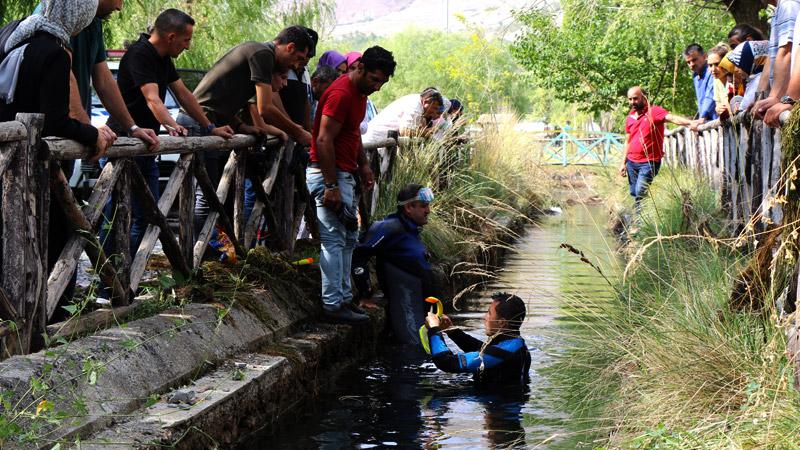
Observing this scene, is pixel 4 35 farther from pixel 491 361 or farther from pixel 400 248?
pixel 400 248

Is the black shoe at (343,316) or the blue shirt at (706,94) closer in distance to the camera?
the black shoe at (343,316)

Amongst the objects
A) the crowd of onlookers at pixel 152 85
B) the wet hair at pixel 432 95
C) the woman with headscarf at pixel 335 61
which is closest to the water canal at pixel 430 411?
the crowd of onlookers at pixel 152 85

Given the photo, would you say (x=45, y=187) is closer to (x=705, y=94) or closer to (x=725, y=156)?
(x=725, y=156)

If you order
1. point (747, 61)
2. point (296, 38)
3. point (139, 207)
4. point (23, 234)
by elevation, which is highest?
point (296, 38)

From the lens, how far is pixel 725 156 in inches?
376

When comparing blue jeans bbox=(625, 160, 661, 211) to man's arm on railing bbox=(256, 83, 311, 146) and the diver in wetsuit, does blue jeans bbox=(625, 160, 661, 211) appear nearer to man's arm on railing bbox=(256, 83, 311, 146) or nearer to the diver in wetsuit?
man's arm on railing bbox=(256, 83, 311, 146)

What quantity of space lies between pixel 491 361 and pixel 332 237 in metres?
1.36

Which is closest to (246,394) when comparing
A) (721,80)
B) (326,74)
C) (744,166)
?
(744,166)

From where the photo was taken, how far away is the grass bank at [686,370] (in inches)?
165

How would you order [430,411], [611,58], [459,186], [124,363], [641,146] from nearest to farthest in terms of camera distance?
[124,363] < [430,411] < [459,186] < [641,146] < [611,58]

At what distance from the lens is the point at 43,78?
530 cm

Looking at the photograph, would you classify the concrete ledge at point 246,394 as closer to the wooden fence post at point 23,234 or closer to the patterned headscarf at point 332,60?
the wooden fence post at point 23,234

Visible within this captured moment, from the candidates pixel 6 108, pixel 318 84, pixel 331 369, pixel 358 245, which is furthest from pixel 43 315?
pixel 318 84

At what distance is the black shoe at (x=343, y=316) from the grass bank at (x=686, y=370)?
1844 mm
